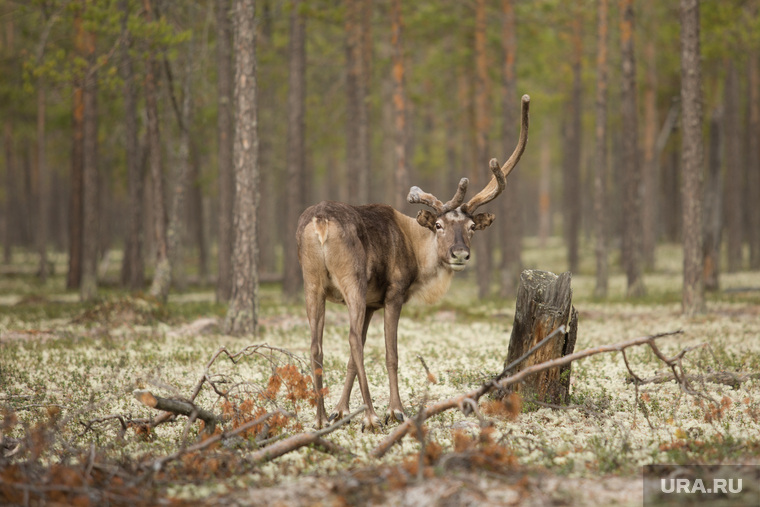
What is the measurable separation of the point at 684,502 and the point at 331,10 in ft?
67.7

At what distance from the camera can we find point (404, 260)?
8008 mm

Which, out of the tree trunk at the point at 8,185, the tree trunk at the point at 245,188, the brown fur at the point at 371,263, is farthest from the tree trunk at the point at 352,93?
the tree trunk at the point at 8,185

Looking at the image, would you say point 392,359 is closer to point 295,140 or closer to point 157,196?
point 157,196

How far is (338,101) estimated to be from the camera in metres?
32.1

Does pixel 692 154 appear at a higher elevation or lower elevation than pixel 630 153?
lower

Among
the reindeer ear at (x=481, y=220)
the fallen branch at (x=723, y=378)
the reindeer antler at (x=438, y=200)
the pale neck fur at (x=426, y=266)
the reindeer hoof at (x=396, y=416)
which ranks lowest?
the reindeer hoof at (x=396, y=416)

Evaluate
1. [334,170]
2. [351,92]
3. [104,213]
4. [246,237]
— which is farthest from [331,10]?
[334,170]

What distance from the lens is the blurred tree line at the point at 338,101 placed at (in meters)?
19.5

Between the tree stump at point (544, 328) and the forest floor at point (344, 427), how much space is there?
0.26 m

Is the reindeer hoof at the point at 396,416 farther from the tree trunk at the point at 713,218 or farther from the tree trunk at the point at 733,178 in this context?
the tree trunk at the point at 733,178

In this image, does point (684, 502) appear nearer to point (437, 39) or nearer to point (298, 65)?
point (298, 65)

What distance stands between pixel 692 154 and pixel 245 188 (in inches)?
378

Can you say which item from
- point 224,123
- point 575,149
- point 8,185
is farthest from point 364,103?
point 8,185

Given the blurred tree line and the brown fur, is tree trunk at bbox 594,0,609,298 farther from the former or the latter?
the brown fur
